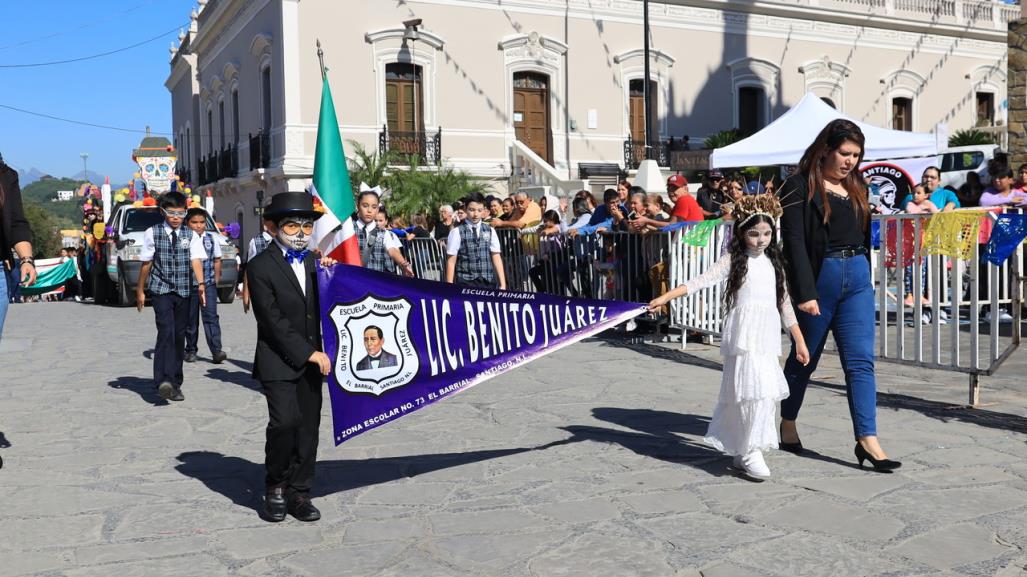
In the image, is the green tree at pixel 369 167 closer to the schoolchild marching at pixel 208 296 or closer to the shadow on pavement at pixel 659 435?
the schoolchild marching at pixel 208 296

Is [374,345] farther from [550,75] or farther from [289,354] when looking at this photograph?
[550,75]

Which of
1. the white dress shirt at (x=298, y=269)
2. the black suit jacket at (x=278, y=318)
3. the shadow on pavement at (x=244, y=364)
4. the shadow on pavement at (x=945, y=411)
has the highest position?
the white dress shirt at (x=298, y=269)

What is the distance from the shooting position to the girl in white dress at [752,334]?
18.4ft

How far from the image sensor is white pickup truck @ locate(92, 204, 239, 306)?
20141 mm

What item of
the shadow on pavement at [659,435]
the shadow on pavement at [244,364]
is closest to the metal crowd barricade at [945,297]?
the shadow on pavement at [659,435]

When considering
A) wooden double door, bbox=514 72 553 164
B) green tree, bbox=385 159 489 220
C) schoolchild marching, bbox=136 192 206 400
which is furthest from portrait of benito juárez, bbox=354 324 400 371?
wooden double door, bbox=514 72 553 164

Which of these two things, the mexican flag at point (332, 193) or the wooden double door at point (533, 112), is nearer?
the mexican flag at point (332, 193)

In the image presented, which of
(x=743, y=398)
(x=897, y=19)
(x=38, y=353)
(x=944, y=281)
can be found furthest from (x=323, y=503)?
(x=897, y=19)

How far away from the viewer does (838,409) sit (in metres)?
7.68

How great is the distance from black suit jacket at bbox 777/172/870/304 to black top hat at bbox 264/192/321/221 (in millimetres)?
2544

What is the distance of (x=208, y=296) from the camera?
1112 centimetres

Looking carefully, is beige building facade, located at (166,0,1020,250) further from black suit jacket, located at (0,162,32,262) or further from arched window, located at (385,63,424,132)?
black suit jacket, located at (0,162,32,262)

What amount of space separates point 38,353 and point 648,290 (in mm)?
6941

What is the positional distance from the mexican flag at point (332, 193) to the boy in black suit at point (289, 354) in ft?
6.63
